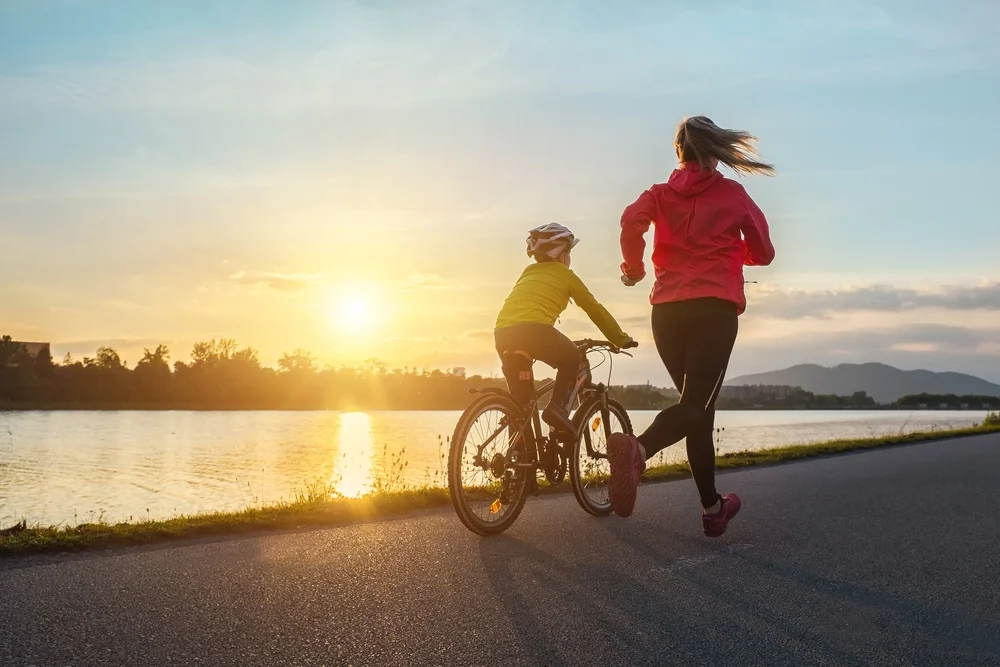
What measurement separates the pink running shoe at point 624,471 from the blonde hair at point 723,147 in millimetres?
1729

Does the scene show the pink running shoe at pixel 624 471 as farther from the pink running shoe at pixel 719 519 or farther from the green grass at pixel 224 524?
the green grass at pixel 224 524

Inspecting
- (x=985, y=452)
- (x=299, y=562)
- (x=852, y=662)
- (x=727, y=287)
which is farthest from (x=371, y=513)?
(x=985, y=452)

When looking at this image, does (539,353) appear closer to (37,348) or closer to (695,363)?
(695,363)

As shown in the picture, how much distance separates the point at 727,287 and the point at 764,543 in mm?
1601

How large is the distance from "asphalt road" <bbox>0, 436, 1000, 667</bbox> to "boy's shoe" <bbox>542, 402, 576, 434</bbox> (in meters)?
0.66

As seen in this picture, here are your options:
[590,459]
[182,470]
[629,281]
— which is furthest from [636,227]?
[182,470]

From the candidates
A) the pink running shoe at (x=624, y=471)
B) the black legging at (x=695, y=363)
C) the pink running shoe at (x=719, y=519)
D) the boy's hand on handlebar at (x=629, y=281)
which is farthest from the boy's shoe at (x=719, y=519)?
the boy's hand on handlebar at (x=629, y=281)

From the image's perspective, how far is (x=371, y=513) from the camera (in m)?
6.76

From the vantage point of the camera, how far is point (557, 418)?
596cm

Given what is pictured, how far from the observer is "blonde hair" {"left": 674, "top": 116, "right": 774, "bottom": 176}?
5.00 m

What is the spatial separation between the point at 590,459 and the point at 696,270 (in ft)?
6.44

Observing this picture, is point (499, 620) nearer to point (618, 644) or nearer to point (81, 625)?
point (618, 644)

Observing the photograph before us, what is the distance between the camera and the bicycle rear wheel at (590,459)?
20.0 feet

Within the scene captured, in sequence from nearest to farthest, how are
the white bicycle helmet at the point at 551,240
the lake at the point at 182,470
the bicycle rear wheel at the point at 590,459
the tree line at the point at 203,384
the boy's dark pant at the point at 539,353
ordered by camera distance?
the boy's dark pant at the point at 539,353
the white bicycle helmet at the point at 551,240
the bicycle rear wheel at the point at 590,459
the lake at the point at 182,470
the tree line at the point at 203,384
